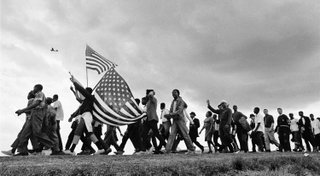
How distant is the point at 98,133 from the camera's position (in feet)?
36.9

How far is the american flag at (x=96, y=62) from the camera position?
12115mm

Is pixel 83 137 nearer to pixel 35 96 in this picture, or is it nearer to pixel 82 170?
pixel 35 96

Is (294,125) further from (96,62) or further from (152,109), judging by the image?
(96,62)

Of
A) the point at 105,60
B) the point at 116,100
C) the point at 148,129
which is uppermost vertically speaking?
the point at 105,60

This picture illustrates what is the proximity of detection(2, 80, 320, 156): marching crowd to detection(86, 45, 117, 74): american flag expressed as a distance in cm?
109

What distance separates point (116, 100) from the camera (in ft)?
37.5

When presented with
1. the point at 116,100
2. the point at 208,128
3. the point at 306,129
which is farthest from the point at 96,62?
the point at 306,129

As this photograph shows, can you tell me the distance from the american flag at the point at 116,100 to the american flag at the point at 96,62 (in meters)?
0.42

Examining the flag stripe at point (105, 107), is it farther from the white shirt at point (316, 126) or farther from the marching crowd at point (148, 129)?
the white shirt at point (316, 126)

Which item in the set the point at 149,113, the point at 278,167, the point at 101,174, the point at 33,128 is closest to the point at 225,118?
the point at 149,113

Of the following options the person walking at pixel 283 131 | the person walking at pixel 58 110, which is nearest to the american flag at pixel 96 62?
the person walking at pixel 58 110

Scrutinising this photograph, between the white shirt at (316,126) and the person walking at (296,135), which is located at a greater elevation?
the white shirt at (316,126)

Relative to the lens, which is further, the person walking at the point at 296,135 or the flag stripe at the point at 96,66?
the person walking at the point at 296,135

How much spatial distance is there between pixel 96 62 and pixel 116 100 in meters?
1.76
